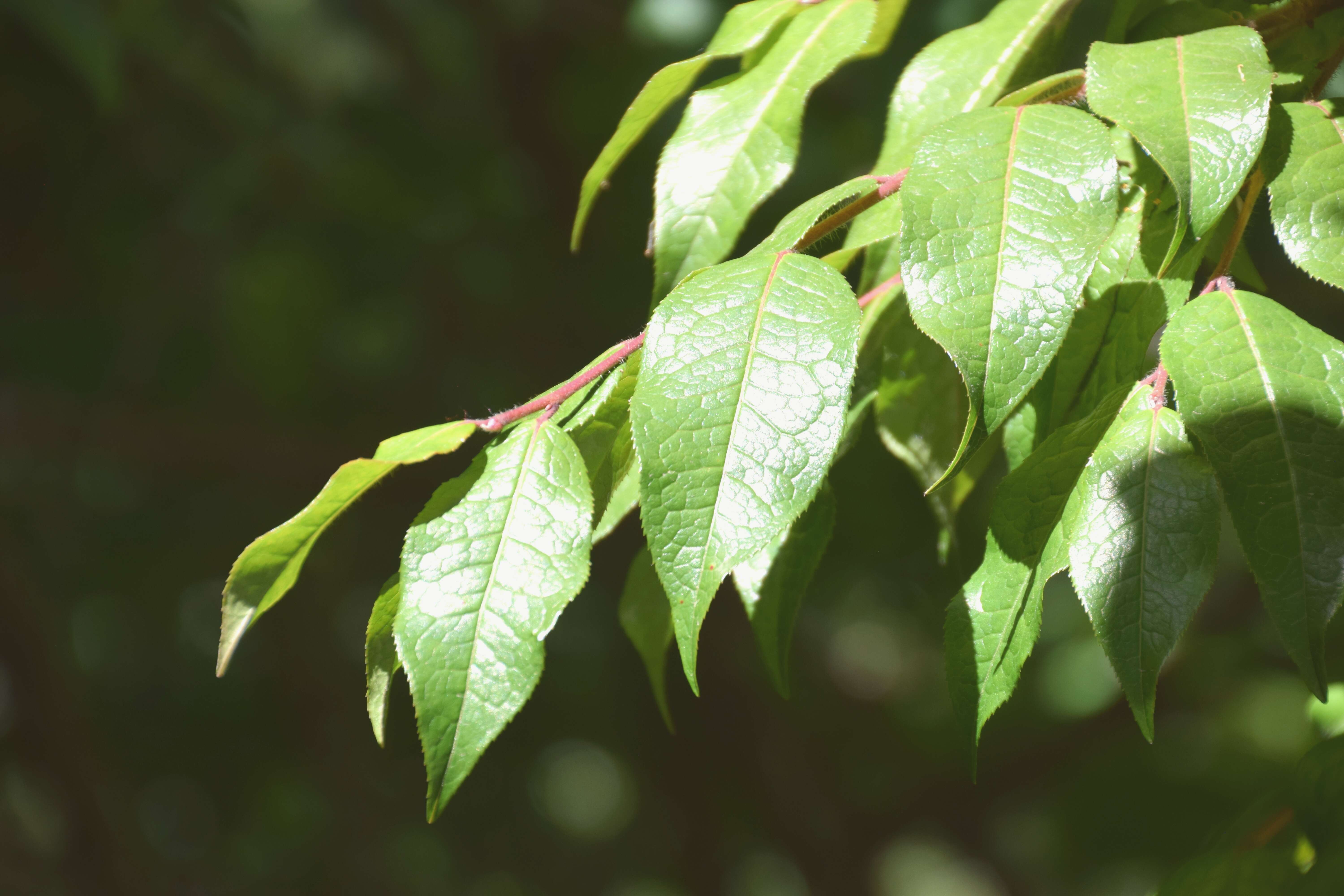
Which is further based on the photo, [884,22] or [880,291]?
[884,22]

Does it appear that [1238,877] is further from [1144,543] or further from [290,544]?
[290,544]

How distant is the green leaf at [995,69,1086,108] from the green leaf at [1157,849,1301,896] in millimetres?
426

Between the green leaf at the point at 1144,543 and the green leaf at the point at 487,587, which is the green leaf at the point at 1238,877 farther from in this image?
the green leaf at the point at 487,587

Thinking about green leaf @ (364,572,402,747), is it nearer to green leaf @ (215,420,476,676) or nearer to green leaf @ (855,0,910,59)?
green leaf @ (215,420,476,676)

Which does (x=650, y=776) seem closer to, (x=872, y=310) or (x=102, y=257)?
(x=102, y=257)

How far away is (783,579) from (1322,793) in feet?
0.99

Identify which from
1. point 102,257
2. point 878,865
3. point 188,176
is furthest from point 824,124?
point 878,865

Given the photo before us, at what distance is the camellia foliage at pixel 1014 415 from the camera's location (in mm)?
350

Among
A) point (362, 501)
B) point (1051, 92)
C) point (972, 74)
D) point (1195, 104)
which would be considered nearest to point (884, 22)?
point (972, 74)

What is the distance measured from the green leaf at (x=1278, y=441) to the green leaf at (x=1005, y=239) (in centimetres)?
6

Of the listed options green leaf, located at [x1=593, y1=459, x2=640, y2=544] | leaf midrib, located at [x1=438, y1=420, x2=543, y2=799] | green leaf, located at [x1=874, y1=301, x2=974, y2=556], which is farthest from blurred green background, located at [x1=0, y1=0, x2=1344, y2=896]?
leaf midrib, located at [x1=438, y1=420, x2=543, y2=799]

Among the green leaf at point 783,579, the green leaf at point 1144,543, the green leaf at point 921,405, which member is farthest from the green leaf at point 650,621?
the green leaf at point 1144,543

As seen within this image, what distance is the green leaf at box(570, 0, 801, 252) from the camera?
55 centimetres

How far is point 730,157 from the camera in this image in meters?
0.55
